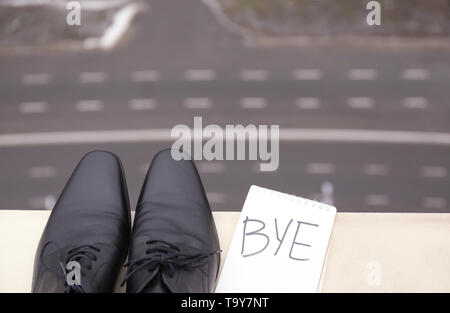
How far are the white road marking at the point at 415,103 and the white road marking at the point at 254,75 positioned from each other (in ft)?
4.17

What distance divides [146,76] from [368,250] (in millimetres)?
3207

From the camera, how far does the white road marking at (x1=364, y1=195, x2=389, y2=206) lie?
12.7 ft

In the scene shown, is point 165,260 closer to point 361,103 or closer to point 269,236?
point 269,236

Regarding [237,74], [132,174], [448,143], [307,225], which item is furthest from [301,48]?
[307,225]

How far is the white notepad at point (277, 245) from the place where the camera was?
149 cm

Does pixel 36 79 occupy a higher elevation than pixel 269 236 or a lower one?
higher

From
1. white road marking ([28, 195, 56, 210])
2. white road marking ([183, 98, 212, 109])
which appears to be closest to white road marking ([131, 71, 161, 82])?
white road marking ([183, 98, 212, 109])

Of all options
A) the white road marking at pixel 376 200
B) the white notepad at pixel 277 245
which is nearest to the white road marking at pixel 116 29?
the white road marking at pixel 376 200

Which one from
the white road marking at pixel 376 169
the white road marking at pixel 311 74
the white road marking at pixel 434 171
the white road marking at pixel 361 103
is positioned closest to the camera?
the white road marking at pixel 376 169

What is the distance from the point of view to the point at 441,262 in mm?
1516

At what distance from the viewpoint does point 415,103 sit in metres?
A: 4.30

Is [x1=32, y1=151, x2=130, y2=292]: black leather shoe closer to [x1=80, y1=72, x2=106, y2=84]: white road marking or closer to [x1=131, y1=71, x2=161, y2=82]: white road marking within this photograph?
[x1=131, y1=71, x2=161, y2=82]: white road marking

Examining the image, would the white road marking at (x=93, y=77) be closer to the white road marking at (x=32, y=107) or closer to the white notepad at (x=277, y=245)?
the white road marking at (x=32, y=107)

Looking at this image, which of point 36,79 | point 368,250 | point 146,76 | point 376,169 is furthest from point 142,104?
point 368,250
